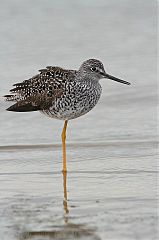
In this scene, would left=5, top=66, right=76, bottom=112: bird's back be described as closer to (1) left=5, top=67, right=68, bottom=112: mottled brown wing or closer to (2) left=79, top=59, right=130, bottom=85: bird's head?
(1) left=5, top=67, right=68, bottom=112: mottled brown wing

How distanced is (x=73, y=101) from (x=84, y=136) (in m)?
0.94

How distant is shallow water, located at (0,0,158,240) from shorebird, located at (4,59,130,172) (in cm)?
52

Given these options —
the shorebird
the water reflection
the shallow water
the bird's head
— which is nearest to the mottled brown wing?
the shorebird

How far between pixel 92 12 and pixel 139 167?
8212mm

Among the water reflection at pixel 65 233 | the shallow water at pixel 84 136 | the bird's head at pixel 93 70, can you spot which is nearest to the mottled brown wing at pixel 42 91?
the bird's head at pixel 93 70

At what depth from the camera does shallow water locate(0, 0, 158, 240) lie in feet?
23.8

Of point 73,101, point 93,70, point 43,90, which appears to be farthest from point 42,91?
point 93,70

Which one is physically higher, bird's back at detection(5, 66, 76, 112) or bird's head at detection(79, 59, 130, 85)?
bird's head at detection(79, 59, 130, 85)

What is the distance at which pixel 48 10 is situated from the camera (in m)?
16.9

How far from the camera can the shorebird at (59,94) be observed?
992 centimetres

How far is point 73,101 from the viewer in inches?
391

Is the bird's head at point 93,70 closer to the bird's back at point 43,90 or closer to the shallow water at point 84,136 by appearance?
the bird's back at point 43,90

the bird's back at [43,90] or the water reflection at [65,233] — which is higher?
the bird's back at [43,90]

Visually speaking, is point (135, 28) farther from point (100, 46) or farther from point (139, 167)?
point (139, 167)
